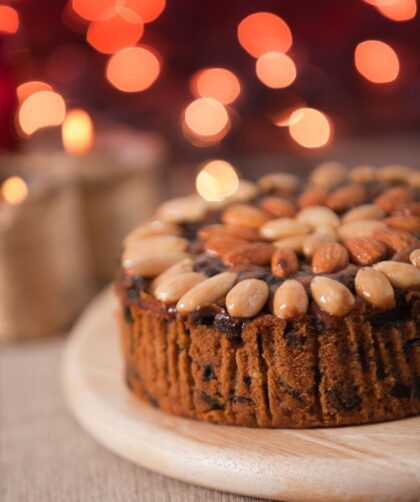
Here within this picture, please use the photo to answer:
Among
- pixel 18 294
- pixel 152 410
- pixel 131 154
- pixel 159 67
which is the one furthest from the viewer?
pixel 159 67

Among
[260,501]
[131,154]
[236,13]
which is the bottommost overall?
[260,501]

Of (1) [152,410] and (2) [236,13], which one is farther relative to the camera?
(2) [236,13]

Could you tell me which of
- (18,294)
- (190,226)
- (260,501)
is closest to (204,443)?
(260,501)

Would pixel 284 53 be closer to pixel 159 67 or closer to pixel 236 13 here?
pixel 236 13

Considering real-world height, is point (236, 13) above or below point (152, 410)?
above

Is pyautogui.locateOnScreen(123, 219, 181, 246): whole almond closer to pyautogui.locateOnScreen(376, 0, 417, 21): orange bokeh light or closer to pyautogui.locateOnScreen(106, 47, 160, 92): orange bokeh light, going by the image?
pyautogui.locateOnScreen(376, 0, 417, 21): orange bokeh light

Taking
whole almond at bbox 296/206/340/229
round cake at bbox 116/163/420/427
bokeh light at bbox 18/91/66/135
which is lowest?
round cake at bbox 116/163/420/427

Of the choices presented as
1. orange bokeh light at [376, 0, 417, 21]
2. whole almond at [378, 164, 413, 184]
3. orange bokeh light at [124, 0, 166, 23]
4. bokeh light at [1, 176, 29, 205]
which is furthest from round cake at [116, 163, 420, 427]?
orange bokeh light at [124, 0, 166, 23]
